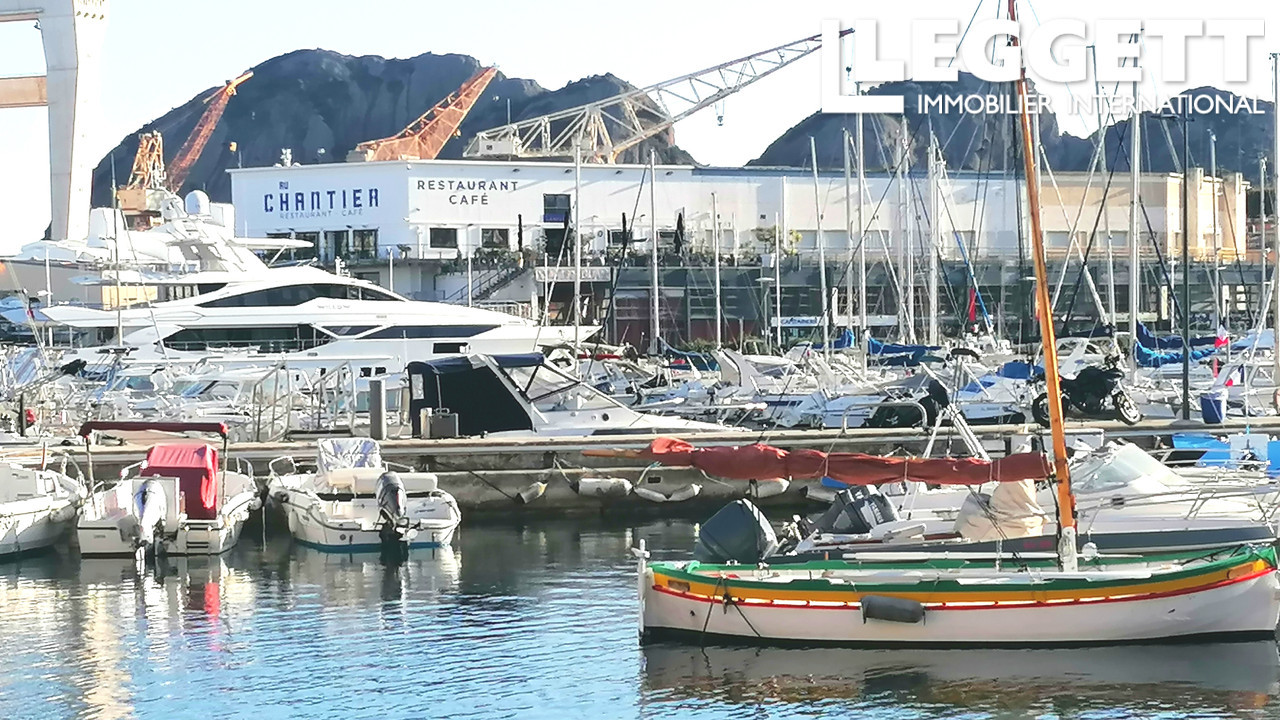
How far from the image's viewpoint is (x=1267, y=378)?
45.5 metres

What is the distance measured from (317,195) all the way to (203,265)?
104 feet

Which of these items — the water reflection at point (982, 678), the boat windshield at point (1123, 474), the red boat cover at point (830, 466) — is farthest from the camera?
the boat windshield at point (1123, 474)

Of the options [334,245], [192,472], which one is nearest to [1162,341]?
[192,472]

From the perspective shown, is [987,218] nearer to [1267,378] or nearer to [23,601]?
[1267,378]

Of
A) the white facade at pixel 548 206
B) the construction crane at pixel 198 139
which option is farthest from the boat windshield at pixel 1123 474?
the construction crane at pixel 198 139

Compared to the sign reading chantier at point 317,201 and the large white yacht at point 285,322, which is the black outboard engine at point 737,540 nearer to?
the large white yacht at point 285,322

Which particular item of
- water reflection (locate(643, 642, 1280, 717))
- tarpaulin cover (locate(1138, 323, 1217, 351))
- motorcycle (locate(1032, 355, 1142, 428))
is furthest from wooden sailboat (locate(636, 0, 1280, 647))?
tarpaulin cover (locate(1138, 323, 1217, 351))

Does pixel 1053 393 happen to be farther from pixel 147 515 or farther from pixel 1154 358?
pixel 1154 358

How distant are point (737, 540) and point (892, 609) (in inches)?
92.4

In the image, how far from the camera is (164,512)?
27609mm

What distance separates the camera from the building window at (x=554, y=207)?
83.9 m

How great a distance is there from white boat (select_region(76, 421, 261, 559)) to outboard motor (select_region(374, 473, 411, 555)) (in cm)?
268

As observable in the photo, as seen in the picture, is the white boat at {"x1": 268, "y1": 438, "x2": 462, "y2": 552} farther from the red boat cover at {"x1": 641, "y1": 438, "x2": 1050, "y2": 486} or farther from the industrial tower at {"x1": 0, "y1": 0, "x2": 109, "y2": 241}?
the industrial tower at {"x1": 0, "y1": 0, "x2": 109, "y2": 241}

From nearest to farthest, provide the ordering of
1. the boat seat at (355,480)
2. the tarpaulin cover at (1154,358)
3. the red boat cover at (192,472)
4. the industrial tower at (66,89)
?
1. the red boat cover at (192,472)
2. the boat seat at (355,480)
3. the tarpaulin cover at (1154,358)
4. the industrial tower at (66,89)
